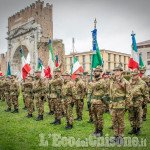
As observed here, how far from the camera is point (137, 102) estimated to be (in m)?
6.52

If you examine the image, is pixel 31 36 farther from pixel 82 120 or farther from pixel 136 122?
pixel 136 122

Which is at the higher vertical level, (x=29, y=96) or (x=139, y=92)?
(x=139, y=92)

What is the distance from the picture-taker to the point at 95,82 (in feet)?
20.6

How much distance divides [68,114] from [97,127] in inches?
52.8

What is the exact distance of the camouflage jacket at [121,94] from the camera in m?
5.60

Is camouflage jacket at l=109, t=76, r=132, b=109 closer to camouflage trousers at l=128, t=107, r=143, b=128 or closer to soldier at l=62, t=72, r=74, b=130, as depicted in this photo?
camouflage trousers at l=128, t=107, r=143, b=128

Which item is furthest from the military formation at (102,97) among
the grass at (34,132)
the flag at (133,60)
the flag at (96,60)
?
the flag at (133,60)

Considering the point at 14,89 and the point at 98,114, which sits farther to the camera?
the point at 14,89

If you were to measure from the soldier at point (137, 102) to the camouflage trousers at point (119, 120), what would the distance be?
100 centimetres

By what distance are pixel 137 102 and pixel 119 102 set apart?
1.29 meters

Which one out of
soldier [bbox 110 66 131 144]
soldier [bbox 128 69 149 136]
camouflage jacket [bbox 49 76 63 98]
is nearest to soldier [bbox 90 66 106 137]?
soldier [bbox 110 66 131 144]

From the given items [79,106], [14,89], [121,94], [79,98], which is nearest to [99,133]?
[121,94]

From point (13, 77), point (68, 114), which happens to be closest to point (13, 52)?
point (13, 77)

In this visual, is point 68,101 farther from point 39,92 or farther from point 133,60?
point 133,60
